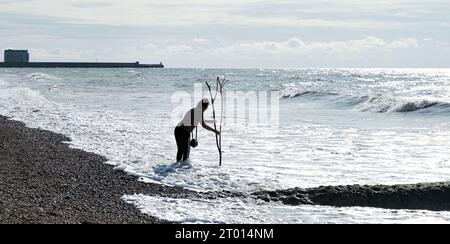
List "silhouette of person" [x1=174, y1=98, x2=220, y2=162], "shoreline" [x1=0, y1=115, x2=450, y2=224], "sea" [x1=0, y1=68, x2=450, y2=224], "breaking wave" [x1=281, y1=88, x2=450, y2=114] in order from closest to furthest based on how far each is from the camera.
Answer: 1. "shoreline" [x1=0, y1=115, x2=450, y2=224]
2. "sea" [x1=0, y1=68, x2=450, y2=224]
3. "silhouette of person" [x1=174, y1=98, x2=220, y2=162]
4. "breaking wave" [x1=281, y1=88, x2=450, y2=114]

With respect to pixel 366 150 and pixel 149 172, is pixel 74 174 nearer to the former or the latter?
pixel 149 172

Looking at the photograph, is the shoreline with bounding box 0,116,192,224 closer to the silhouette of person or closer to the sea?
the sea

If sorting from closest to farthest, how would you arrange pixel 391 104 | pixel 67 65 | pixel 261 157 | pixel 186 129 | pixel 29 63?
pixel 186 129 → pixel 261 157 → pixel 391 104 → pixel 29 63 → pixel 67 65

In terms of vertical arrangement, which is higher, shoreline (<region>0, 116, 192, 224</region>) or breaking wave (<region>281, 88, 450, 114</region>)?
breaking wave (<region>281, 88, 450, 114</region>)

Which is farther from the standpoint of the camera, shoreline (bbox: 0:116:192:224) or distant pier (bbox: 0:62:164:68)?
distant pier (bbox: 0:62:164:68)

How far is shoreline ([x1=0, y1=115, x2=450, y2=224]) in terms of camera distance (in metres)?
9.22

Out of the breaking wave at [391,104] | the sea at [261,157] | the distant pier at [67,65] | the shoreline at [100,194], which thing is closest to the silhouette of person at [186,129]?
the sea at [261,157]

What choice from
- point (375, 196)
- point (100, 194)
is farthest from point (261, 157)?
point (100, 194)

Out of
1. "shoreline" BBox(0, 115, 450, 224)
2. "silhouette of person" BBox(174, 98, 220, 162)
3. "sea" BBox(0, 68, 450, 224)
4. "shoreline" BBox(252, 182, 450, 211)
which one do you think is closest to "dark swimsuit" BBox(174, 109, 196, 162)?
"silhouette of person" BBox(174, 98, 220, 162)

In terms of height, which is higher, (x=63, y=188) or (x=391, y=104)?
(x=391, y=104)

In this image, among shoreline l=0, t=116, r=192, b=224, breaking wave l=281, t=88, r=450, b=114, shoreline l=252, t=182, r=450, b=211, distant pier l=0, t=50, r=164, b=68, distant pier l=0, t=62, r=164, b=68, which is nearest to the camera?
shoreline l=0, t=116, r=192, b=224

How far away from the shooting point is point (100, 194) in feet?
36.0

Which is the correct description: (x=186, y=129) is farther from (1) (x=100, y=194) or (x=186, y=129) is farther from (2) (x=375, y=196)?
(2) (x=375, y=196)
